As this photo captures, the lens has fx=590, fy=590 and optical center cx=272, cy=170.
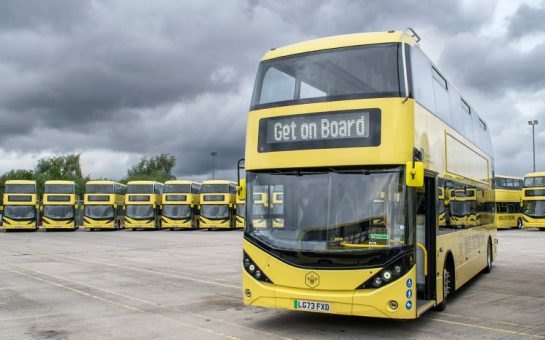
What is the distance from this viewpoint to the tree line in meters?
114

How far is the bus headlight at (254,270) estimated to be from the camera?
8297mm

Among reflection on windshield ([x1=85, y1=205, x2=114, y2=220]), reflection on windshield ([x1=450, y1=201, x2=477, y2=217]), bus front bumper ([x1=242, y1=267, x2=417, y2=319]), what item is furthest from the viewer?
reflection on windshield ([x1=85, y1=205, x2=114, y2=220])

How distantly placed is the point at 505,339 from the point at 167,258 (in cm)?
1403

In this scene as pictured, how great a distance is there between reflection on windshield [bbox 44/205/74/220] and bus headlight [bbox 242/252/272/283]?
3781 cm

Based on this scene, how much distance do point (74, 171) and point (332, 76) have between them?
119964 mm

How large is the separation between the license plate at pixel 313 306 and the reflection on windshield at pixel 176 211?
124ft

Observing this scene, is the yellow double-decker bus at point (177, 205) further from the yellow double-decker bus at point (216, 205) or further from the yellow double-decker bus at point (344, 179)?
the yellow double-decker bus at point (344, 179)

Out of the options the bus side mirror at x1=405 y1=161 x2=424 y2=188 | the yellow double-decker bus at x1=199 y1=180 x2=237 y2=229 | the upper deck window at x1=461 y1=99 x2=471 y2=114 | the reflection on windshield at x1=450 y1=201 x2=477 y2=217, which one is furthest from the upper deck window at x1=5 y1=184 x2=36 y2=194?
the bus side mirror at x1=405 y1=161 x2=424 y2=188

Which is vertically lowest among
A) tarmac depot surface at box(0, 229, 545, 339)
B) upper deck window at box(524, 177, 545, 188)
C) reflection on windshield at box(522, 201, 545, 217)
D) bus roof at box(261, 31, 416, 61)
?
tarmac depot surface at box(0, 229, 545, 339)

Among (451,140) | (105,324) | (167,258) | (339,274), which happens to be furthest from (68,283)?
(451,140)

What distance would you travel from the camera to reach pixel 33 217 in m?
42.8

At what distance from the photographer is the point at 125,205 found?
45562 mm

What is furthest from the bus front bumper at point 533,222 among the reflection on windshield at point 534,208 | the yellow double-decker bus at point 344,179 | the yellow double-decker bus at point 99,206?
the yellow double-decker bus at point 344,179

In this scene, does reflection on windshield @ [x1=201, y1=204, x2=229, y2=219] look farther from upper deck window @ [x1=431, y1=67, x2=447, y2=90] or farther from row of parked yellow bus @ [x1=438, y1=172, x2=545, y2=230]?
upper deck window @ [x1=431, y1=67, x2=447, y2=90]
